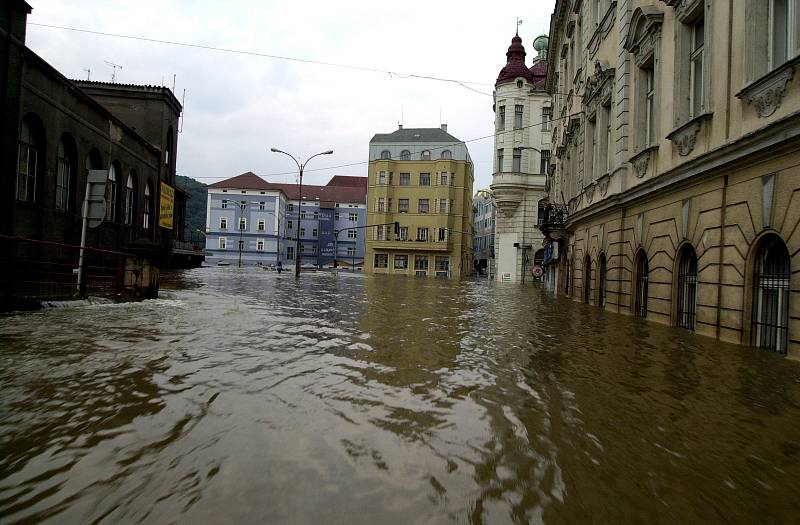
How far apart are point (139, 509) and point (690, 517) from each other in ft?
9.14

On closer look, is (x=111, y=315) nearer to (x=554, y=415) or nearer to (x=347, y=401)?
(x=347, y=401)

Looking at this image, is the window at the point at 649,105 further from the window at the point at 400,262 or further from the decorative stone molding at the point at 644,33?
the window at the point at 400,262

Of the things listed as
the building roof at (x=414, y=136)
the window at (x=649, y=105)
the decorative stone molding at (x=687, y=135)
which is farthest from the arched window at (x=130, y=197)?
the building roof at (x=414, y=136)

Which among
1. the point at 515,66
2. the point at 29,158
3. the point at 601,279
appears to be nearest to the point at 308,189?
the point at 515,66

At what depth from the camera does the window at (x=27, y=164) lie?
15.7 metres

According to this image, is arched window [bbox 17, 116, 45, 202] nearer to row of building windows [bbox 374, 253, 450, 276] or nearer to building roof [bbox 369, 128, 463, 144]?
row of building windows [bbox 374, 253, 450, 276]

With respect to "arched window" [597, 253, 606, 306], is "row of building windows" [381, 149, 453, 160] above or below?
above

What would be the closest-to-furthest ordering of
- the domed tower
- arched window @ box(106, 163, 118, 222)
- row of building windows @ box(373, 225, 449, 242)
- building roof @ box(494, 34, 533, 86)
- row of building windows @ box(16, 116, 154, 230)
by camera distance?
row of building windows @ box(16, 116, 154, 230) → arched window @ box(106, 163, 118, 222) → the domed tower → building roof @ box(494, 34, 533, 86) → row of building windows @ box(373, 225, 449, 242)

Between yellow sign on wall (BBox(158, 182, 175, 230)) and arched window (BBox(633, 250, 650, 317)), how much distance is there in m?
28.7

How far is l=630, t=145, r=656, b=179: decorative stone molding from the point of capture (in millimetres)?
11728

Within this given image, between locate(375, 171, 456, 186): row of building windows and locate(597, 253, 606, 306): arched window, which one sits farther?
locate(375, 171, 456, 186): row of building windows

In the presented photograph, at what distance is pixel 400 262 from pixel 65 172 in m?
44.3

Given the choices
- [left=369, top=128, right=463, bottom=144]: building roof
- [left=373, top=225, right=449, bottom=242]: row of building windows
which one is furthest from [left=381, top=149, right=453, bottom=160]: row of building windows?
[left=373, top=225, right=449, bottom=242]: row of building windows

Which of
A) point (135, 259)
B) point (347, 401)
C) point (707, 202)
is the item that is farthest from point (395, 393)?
point (135, 259)
